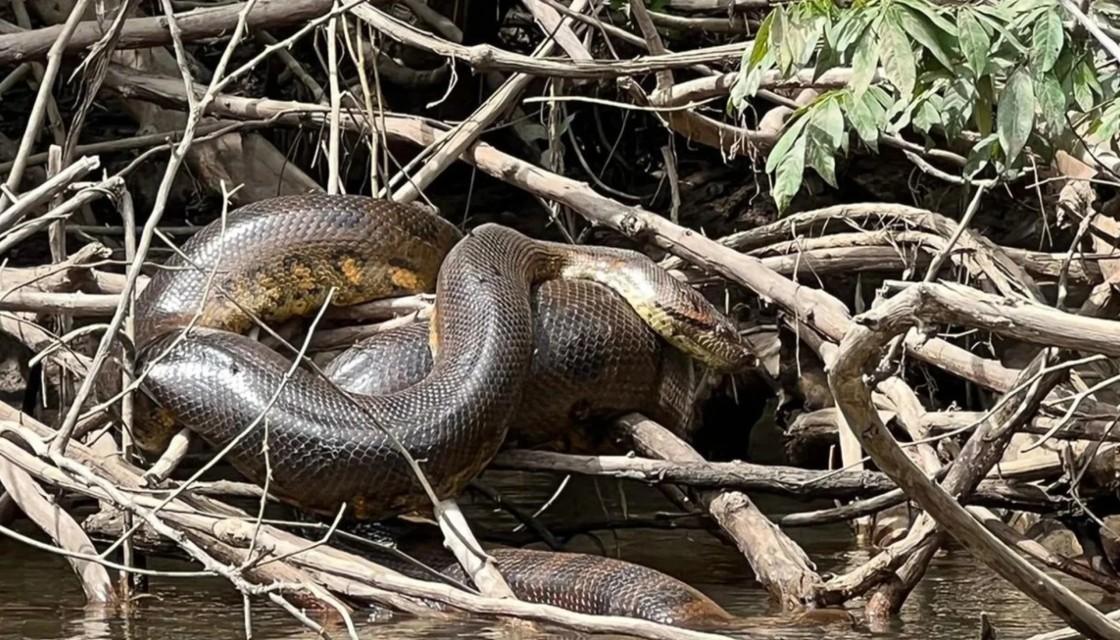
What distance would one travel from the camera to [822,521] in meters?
5.34

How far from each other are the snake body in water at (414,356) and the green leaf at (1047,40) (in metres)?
2.09

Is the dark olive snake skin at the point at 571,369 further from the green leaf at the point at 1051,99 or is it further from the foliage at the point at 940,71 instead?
the green leaf at the point at 1051,99

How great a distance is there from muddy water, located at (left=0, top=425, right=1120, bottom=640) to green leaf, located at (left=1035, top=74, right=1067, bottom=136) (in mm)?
1803

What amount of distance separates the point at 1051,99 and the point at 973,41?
0.84ft

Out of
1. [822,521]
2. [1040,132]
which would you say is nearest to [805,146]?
[1040,132]

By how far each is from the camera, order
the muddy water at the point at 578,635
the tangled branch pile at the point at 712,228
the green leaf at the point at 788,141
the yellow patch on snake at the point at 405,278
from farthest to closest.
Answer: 1. the yellow patch on snake at the point at 405,278
2. the muddy water at the point at 578,635
3. the green leaf at the point at 788,141
4. the tangled branch pile at the point at 712,228

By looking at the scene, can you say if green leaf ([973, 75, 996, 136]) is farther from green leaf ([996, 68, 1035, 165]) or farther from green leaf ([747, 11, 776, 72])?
green leaf ([747, 11, 776, 72])

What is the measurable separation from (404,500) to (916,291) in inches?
105

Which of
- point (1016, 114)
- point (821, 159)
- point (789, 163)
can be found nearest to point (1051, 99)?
point (1016, 114)

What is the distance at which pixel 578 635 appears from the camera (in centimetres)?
507

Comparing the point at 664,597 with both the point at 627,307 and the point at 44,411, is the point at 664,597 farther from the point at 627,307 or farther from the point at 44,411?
the point at 44,411

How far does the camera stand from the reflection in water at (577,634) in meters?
5.14

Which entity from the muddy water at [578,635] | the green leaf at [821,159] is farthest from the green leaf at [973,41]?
the muddy water at [578,635]

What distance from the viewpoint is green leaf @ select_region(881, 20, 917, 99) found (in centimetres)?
352
